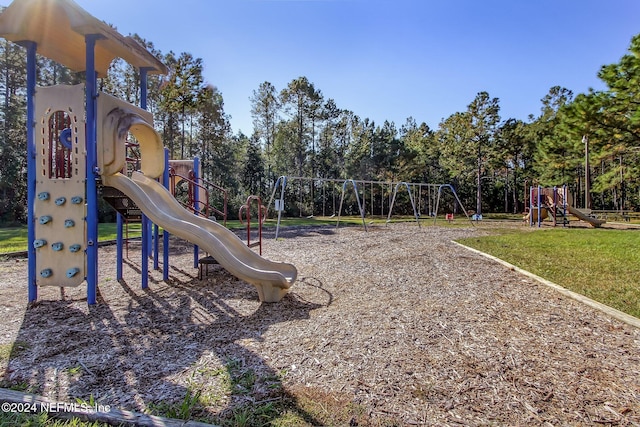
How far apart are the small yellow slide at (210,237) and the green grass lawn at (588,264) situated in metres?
3.63

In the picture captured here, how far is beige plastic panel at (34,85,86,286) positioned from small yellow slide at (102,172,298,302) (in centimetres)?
37

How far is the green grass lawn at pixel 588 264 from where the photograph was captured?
14.4 feet

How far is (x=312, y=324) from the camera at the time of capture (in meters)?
3.35

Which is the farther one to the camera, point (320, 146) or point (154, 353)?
point (320, 146)

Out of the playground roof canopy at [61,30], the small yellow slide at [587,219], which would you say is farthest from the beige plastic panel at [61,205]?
the small yellow slide at [587,219]

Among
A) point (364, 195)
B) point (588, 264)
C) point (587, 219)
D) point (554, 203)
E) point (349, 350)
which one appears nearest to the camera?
point (349, 350)

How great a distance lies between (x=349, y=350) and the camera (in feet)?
8.95

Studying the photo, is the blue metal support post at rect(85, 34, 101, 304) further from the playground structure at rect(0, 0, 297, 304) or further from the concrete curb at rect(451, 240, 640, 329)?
the concrete curb at rect(451, 240, 640, 329)

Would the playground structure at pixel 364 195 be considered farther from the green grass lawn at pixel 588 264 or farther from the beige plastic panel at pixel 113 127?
the beige plastic panel at pixel 113 127

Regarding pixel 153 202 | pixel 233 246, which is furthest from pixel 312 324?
pixel 153 202

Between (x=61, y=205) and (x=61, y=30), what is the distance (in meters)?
2.06

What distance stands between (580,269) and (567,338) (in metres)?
3.55

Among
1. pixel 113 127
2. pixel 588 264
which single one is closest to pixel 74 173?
pixel 113 127

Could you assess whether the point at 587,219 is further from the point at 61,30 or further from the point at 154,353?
the point at 61,30
